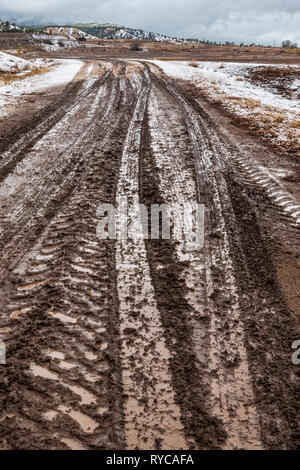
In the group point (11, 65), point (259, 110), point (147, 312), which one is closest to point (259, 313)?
point (147, 312)

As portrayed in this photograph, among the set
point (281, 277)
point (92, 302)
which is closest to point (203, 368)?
point (92, 302)

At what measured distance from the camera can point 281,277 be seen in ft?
12.0

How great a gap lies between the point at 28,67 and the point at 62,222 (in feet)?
69.8

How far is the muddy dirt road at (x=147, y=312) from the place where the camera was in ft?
7.53

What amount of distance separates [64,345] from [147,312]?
0.85m

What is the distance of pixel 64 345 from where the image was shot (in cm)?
280

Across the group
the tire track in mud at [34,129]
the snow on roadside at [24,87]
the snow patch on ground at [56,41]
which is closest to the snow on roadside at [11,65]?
the snow on roadside at [24,87]

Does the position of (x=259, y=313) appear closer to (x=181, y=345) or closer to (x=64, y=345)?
(x=181, y=345)

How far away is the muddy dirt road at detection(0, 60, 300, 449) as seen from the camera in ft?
7.53

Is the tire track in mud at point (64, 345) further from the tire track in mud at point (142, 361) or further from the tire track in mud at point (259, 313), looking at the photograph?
the tire track in mud at point (259, 313)

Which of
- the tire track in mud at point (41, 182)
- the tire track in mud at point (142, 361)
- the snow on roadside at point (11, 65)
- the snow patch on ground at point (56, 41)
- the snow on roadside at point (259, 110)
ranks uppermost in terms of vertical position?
the snow patch on ground at point (56, 41)

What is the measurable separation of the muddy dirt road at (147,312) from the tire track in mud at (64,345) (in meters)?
0.01
